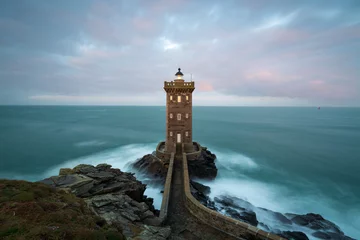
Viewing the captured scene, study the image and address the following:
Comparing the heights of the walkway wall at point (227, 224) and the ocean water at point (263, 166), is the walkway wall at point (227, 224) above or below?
above

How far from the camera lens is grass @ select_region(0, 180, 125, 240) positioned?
5.23 metres

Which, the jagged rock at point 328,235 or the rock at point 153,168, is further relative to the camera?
the rock at point 153,168

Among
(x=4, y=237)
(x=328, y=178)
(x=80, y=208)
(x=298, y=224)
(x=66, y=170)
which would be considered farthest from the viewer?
(x=328, y=178)

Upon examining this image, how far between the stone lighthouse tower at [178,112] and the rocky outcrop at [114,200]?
1187cm

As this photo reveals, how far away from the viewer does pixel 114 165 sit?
31.3m

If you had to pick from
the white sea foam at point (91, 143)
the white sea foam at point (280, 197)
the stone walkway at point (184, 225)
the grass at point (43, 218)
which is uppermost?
the grass at point (43, 218)

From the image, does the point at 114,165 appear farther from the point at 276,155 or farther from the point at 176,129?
the point at 276,155

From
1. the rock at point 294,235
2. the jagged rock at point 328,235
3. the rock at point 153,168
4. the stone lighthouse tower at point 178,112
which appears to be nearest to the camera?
the rock at point 294,235

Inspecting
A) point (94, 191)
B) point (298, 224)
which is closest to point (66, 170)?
point (94, 191)

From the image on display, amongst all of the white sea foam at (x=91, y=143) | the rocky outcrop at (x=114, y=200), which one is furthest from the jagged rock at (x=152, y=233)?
the white sea foam at (x=91, y=143)

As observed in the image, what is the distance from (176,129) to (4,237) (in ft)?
66.9

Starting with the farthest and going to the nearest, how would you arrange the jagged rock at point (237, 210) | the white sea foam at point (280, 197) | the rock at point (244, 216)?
the white sea foam at point (280, 197) < the jagged rock at point (237, 210) < the rock at point (244, 216)

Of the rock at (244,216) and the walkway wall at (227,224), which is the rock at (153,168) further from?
the walkway wall at (227,224)

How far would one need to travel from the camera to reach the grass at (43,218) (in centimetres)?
523
